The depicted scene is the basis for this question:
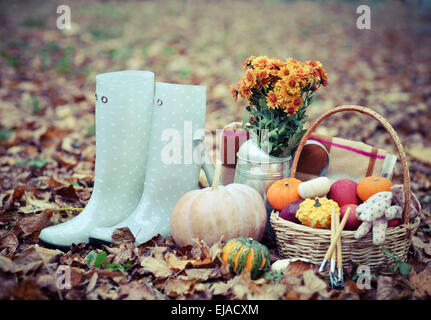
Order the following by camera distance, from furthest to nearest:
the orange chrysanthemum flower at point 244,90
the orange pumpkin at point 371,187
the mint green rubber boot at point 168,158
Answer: the mint green rubber boot at point 168,158, the orange chrysanthemum flower at point 244,90, the orange pumpkin at point 371,187

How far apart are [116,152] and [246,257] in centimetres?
77

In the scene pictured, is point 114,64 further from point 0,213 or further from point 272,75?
point 272,75

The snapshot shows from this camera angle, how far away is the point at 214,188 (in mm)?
1656

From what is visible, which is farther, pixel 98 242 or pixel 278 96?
pixel 98 242

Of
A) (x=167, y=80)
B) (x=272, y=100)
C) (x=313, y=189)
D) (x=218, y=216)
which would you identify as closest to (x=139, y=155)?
(x=218, y=216)

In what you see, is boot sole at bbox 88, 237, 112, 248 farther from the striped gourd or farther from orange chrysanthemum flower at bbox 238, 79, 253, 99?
orange chrysanthemum flower at bbox 238, 79, 253, 99

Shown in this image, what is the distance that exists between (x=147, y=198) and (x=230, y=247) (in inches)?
22.2

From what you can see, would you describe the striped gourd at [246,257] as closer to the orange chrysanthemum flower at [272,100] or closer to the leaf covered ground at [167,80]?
the leaf covered ground at [167,80]

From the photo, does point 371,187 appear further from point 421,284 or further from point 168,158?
point 168,158

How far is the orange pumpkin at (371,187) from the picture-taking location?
154cm

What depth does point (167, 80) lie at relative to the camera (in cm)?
451

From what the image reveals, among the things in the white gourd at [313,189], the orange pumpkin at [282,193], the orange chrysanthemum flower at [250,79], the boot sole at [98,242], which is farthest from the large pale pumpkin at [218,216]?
the orange chrysanthemum flower at [250,79]

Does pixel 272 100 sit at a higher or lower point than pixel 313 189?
higher

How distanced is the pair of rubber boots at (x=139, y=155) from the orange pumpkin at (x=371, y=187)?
2.32 ft
